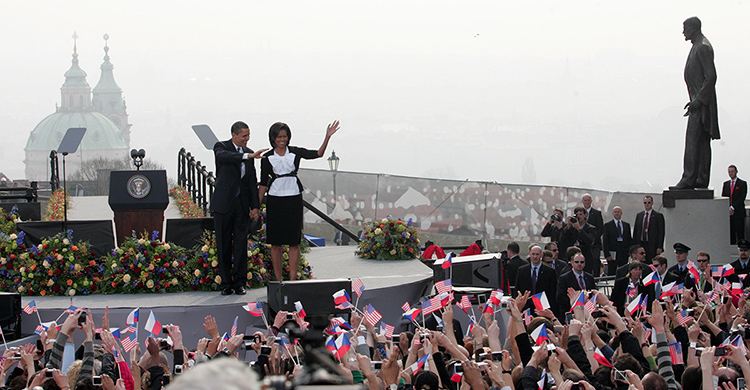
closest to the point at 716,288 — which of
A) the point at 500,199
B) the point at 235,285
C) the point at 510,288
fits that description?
the point at 510,288

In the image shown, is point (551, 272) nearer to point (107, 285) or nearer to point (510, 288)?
point (510, 288)

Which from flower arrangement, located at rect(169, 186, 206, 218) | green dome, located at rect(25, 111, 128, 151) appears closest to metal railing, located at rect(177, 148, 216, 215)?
flower arrangement, located at rect(169, 186, 206, 218)

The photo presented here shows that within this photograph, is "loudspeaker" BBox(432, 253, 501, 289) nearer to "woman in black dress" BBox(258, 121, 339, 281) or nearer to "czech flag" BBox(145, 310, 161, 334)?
"woman in black dress" BBox(258, 121, 339, 281)

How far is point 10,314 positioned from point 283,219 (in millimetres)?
2906

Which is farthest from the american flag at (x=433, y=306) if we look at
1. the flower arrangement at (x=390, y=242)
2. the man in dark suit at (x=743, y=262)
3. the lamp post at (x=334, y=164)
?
the lamp post at (x=334, y=164)

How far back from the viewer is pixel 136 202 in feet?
35.4

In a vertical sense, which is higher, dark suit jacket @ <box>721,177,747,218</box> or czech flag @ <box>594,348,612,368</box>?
dark suit jacket @ <box>721,177,747,218</box>

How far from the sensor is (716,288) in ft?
27.7

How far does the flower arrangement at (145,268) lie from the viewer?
390 inches

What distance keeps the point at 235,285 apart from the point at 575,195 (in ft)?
34.2

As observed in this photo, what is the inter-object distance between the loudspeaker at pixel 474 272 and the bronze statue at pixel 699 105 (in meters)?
6.02

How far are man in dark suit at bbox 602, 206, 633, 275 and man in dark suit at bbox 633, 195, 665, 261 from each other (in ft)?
1.08

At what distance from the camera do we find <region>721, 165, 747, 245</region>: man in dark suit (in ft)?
47.3

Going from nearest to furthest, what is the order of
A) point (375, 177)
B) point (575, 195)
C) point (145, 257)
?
point (145, 257), point (575, 195), point (375, 177)
